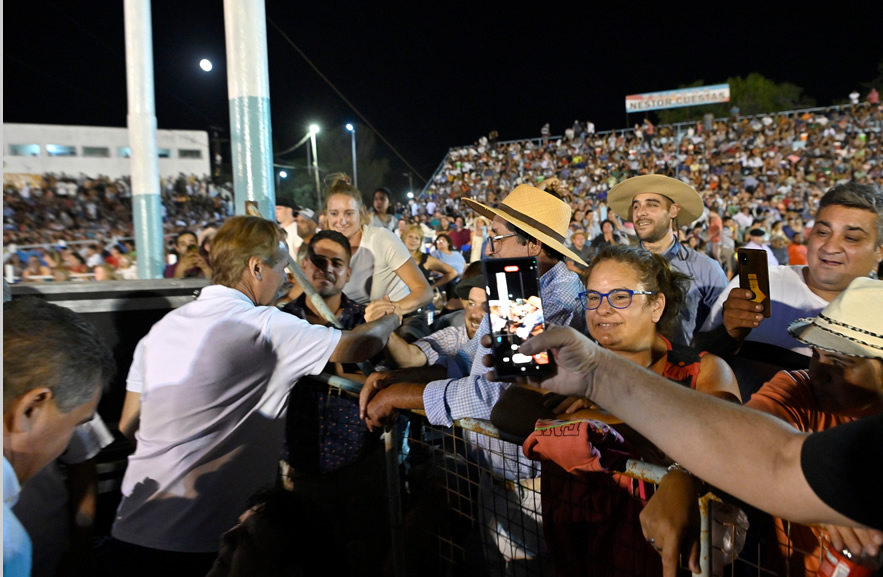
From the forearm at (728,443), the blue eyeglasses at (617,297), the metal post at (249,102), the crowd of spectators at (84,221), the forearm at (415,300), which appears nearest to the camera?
the forearm at (728,443)

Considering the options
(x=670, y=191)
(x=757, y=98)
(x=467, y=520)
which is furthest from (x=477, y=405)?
(x=757, y=98)

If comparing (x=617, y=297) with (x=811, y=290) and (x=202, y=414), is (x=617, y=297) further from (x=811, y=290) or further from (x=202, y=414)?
(x=202, y=414)

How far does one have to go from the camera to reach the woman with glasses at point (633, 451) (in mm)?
1782

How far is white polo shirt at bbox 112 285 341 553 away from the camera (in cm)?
230

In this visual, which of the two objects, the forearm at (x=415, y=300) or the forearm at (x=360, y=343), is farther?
the forearm at (x=415, y=300)

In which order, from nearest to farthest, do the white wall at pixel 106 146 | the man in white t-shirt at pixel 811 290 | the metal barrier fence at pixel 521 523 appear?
the metal barrier fence at pixel 521 523, the man in white t-shirt at pixel 811 290, the white wall at pixel 106 146

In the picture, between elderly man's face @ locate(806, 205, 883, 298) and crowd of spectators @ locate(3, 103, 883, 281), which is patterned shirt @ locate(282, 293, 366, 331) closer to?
elderly man's face @ locate(806, 205, 883, 298)

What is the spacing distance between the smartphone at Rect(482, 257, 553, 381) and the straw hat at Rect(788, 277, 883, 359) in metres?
1.04

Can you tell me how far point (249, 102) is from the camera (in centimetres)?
536

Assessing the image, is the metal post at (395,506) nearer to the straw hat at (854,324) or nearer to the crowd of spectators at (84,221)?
the straw hat at (854,324)

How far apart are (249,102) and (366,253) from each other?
1.98 metres

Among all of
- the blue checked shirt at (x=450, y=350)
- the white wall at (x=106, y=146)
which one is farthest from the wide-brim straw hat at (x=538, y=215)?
the white wall at (x=106, y=146)

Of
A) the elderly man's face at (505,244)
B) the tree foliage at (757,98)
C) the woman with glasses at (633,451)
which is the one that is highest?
the tree foliage at (757,98)

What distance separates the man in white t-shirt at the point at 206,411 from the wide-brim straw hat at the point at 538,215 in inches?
38.6
